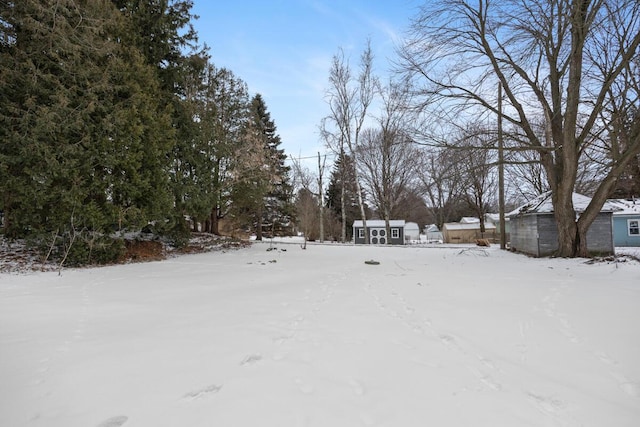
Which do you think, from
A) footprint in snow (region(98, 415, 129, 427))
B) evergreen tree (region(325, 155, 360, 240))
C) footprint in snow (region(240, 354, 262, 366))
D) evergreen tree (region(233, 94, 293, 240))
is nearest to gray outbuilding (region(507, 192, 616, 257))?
evergreen tree (region(233, 94, 293, 240))

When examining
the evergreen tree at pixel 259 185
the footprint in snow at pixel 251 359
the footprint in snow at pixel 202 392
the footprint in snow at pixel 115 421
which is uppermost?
the evergreen tree at pixel 259 185

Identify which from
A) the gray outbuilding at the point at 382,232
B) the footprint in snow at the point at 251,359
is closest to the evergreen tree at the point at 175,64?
the footprint in snow at the point at 251,359

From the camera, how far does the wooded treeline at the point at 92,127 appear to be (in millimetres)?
7719

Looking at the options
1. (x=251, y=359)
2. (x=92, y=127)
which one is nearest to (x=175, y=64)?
(x=92, y=127)

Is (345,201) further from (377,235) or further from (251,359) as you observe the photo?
(251,359)

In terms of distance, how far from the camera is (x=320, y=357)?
2.73 metres

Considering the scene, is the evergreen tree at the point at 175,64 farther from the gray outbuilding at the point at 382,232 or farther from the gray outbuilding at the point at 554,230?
the gray outbuilding at the point at 382,232

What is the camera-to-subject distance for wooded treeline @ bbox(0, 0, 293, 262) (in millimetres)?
7719

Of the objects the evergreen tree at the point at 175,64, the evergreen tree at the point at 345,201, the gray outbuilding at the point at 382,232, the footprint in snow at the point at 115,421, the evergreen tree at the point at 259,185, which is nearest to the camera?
the footprint in snow at the point at 115,421

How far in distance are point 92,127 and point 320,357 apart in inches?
342

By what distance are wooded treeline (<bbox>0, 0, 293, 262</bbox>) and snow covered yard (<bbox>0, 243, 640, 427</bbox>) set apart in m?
3.48

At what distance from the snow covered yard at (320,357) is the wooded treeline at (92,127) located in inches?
137

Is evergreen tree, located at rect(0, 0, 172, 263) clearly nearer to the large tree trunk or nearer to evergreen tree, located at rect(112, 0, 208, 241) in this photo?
evergreen tree, located at rect(112, 0, 208, 241)

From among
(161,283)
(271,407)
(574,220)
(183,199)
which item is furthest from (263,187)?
(271,407)
